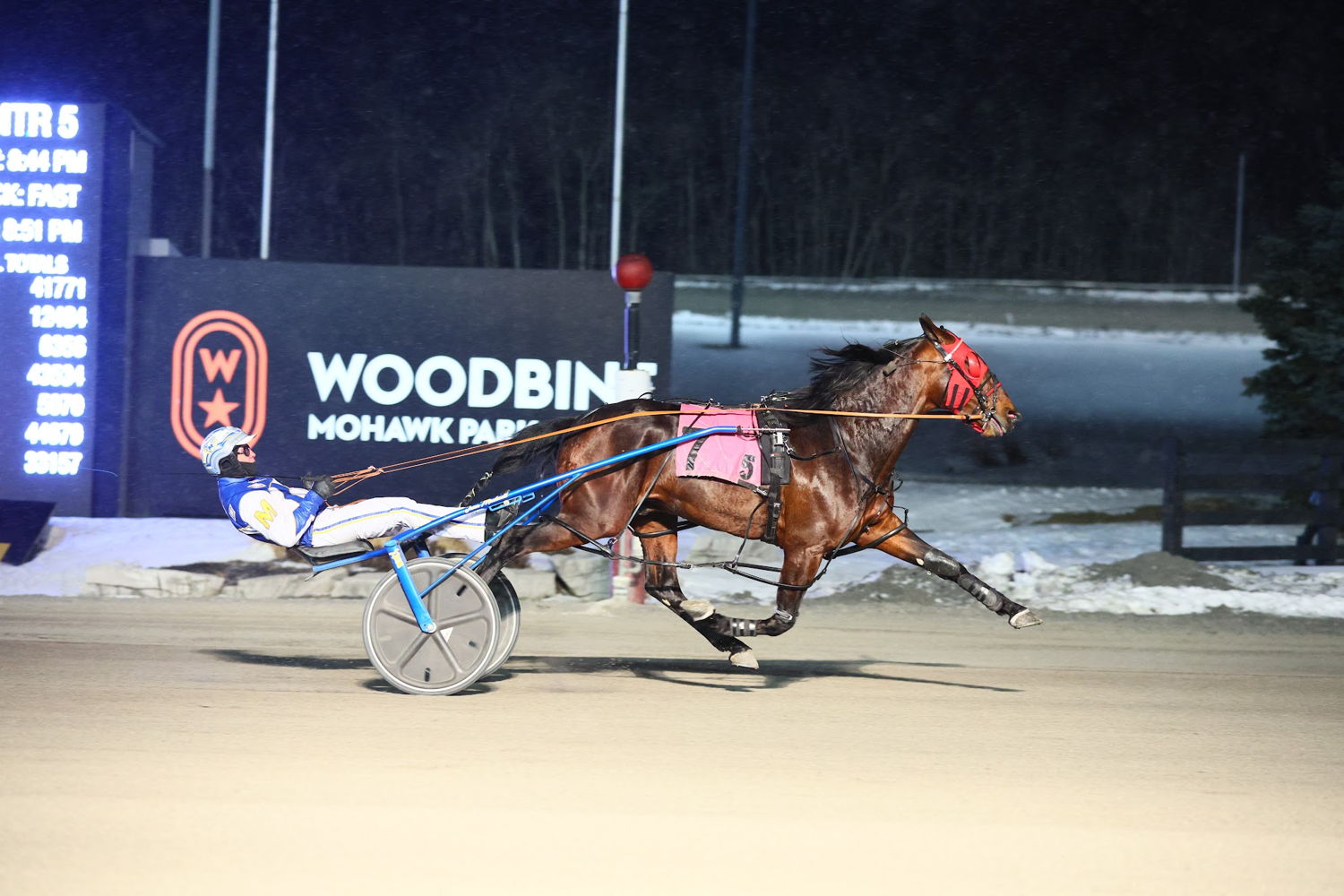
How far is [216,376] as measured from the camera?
40.3ft

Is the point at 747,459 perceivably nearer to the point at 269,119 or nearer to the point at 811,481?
the point at 811,481

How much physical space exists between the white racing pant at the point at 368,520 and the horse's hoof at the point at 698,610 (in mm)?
1259

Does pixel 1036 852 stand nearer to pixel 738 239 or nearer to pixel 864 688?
pixel 864 688

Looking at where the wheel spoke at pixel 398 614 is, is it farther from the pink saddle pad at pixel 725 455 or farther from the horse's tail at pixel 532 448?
the pink saddle pad at pixel 725 455

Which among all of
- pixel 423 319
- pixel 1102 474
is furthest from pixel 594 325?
pixel 1102 474

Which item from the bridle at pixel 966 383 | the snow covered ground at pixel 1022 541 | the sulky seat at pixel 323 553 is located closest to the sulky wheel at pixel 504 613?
the sulky seat at pixel 323 553

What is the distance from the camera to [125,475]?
1223cm

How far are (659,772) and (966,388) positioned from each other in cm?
261

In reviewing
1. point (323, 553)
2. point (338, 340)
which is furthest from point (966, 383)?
point (338, 340)

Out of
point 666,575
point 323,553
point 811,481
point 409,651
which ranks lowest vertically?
point 409,651

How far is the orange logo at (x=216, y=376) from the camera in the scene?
480 inches

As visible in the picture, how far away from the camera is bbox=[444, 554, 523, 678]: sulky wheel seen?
5828 millimetres

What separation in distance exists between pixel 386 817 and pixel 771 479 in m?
2.69

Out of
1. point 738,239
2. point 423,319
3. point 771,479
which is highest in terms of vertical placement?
point 738,239
